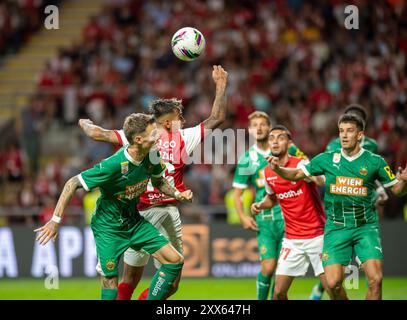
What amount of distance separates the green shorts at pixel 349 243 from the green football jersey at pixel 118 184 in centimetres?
203

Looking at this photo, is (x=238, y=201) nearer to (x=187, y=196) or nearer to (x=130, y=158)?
(x=187, y=196)

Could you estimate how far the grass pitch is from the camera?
13.2 m

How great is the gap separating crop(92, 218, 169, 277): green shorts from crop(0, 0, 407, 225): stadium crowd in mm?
8558

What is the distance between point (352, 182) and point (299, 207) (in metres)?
0.98

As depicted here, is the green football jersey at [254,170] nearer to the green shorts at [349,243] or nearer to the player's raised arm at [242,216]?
the player's raised arm at [242,216]

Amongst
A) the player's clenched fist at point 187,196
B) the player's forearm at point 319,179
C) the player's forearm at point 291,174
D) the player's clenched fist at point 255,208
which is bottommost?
the player's clenched fist at point 255,208

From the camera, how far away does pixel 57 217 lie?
8281 mm

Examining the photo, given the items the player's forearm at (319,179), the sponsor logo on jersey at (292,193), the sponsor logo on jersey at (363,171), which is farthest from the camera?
the sponsor logo on jersey at (292,193)

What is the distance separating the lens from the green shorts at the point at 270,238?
34.1 ft

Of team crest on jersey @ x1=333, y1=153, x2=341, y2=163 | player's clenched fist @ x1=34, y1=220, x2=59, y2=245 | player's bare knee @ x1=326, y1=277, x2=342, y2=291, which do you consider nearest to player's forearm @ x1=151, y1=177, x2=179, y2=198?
player's clenched fist @ x1=34, y1=220, x2=59, y2=245

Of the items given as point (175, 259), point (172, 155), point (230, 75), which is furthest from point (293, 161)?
point (230, 75)

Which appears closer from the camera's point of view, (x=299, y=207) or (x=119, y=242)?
(x=119, y=242)

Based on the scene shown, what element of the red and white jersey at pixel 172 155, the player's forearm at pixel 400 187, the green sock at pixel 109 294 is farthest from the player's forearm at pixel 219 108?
the green sock at pixel 109 294
